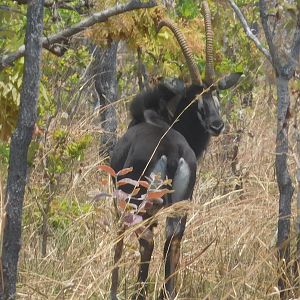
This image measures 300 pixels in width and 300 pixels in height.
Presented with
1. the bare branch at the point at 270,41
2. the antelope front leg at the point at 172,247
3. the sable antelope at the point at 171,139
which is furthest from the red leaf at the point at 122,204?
the antelope front leg at the point at 172,247

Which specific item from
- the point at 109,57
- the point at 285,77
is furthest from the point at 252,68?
the point at 285,77

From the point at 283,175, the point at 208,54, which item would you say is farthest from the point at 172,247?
the point at 208,54

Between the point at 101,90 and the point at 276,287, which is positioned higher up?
the point at 101,90

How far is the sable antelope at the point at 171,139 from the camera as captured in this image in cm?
561

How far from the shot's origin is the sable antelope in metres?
5.61

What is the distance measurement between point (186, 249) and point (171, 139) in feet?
3.07

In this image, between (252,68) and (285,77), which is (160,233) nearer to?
(285,77)

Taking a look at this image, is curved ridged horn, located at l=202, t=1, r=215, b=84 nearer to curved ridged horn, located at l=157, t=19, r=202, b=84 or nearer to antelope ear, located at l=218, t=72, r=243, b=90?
curved ridged horn, located at l=157, t=19, r=202, b=84

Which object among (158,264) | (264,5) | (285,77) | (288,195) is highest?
(264,5)

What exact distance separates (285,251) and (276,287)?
0.81 ft

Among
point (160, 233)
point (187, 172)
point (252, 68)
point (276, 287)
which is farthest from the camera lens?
point (252, 68)

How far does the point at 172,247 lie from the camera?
575 centimetres

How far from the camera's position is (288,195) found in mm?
5055

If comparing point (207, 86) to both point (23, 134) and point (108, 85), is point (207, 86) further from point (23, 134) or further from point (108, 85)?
point (23, 134)
